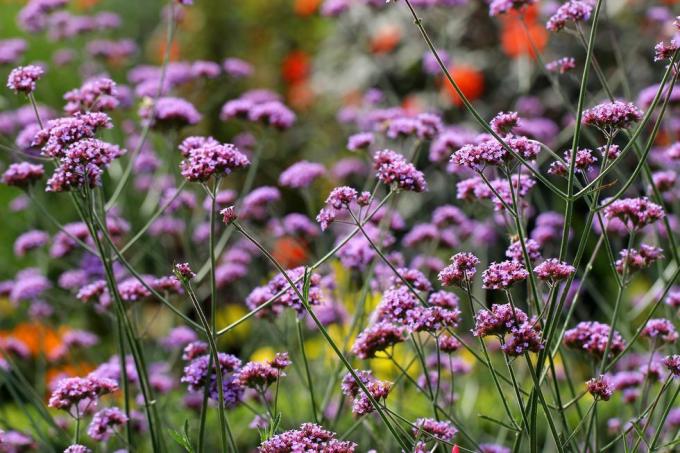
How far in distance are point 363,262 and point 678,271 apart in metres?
1.42

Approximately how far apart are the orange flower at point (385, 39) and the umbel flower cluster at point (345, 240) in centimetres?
4

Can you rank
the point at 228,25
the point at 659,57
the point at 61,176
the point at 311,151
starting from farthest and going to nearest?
the point at 228,25 → the point at 311,151 → the point at 61,176 → the point at 659,57

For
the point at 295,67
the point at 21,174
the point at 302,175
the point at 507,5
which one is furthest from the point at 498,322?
the point at 295,67

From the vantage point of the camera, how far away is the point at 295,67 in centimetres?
1020

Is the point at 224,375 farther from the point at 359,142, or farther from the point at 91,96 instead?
the point at 359,142

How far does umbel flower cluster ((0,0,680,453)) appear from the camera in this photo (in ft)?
8.00

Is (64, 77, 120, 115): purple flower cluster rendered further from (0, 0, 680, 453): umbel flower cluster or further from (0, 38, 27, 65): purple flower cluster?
(0, 38, 27, 65): purple flower cluster

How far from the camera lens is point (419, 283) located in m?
2.89

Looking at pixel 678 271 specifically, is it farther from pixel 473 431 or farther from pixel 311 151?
pixel 311 151

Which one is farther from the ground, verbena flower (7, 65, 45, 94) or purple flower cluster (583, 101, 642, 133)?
verbena flower (7, 65, 45, 94)

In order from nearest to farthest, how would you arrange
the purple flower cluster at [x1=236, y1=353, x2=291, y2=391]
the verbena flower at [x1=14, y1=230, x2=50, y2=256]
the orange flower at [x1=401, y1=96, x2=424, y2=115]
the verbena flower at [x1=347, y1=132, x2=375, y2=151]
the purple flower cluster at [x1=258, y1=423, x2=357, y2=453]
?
the purple flower cluster at [x1=258, y1=423, x2=357, y2=453], the purple flower cluster at [x1=236, y1=353, x2=291, y2=391], the verbena flower at [x1=347, y1=132, x2=375, y2=151], the verbena flower at [x1=14, y1=230, x2=50, y2=256], the orange flower at [x1=401, y1=96, x2=424, y2=115]

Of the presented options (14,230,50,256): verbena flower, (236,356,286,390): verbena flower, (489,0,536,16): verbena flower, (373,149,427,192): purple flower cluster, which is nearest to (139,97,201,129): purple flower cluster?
(14,230,50,256): verbena flower

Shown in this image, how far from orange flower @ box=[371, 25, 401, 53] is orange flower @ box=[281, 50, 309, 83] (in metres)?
1.51

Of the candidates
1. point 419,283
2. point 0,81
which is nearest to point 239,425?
point 419,283
